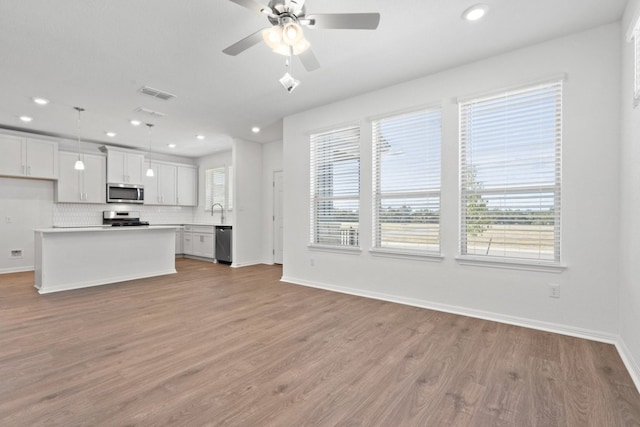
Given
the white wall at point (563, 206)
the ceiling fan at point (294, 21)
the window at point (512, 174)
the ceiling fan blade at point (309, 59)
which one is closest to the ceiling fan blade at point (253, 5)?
the ceiling fan at point (294, 21)

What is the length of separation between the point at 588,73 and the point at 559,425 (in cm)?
295

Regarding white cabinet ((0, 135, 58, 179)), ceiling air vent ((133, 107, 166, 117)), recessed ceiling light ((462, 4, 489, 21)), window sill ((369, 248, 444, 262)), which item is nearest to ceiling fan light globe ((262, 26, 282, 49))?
recessed ceiling light ((462, 4, 489, 21))

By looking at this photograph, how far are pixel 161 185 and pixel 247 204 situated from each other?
2.82 meters

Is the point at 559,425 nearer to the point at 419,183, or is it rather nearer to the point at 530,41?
the point at 419,183

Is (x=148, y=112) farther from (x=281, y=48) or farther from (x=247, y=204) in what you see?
(x=281, y=48)

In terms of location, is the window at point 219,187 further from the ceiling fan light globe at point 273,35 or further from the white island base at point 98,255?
the ceiling fan light globe at point 273,35

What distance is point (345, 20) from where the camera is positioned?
2102mm

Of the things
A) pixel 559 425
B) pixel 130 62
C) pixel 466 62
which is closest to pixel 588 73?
pixel 466 62

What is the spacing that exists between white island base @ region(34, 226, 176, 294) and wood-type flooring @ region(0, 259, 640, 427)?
873 mm

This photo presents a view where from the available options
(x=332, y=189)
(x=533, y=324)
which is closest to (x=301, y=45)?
(x=332, y=189)

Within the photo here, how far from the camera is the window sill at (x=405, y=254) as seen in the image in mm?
3648

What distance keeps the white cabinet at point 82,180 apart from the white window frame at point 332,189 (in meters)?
5.17

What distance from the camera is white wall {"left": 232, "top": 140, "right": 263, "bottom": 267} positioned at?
260 inches

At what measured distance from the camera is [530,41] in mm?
2996
